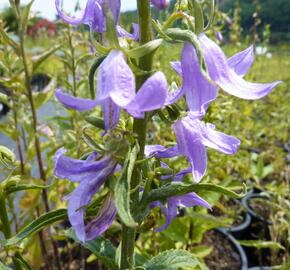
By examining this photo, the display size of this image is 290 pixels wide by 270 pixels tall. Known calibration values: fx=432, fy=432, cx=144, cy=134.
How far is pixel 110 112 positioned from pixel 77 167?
0.10 m

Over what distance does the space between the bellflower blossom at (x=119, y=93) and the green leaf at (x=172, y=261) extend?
1.25 ft

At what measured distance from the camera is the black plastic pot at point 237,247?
2.07 metres

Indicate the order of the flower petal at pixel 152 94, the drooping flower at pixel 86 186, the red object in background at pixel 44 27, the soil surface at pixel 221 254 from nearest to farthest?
the flower petal at pixel 152 94 < the drooping flower at pixel 86 186 < the soil surface at pixel 221 254 < the red object in background at pixel 44 27

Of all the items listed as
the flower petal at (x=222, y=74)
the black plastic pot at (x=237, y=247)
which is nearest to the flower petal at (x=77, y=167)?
the flower petal at (x=222, y=74)

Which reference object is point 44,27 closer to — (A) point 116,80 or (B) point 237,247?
(B) point 237,247

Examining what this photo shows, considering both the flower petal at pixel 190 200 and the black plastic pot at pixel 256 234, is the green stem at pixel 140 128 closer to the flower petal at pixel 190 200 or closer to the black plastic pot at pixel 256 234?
the flower petal at pixel 190 200

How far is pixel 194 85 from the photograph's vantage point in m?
0.69

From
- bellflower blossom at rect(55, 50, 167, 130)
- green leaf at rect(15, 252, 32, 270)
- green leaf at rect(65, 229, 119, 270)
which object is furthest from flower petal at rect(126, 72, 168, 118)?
green leaf at rect(15, 252, 32, 270)

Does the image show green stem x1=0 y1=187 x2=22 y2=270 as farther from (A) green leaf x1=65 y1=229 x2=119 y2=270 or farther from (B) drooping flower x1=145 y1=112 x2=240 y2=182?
(B) drooping flower x1=145 y1=112 x2=240 y2=182

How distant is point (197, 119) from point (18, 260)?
0.52 metres

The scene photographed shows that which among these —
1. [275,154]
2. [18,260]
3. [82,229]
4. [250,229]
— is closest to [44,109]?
[275,154]

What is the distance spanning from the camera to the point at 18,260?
37.9 inches

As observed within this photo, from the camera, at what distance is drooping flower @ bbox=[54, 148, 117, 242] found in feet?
2.18

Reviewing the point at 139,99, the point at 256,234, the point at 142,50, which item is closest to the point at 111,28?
the point at 142,50
